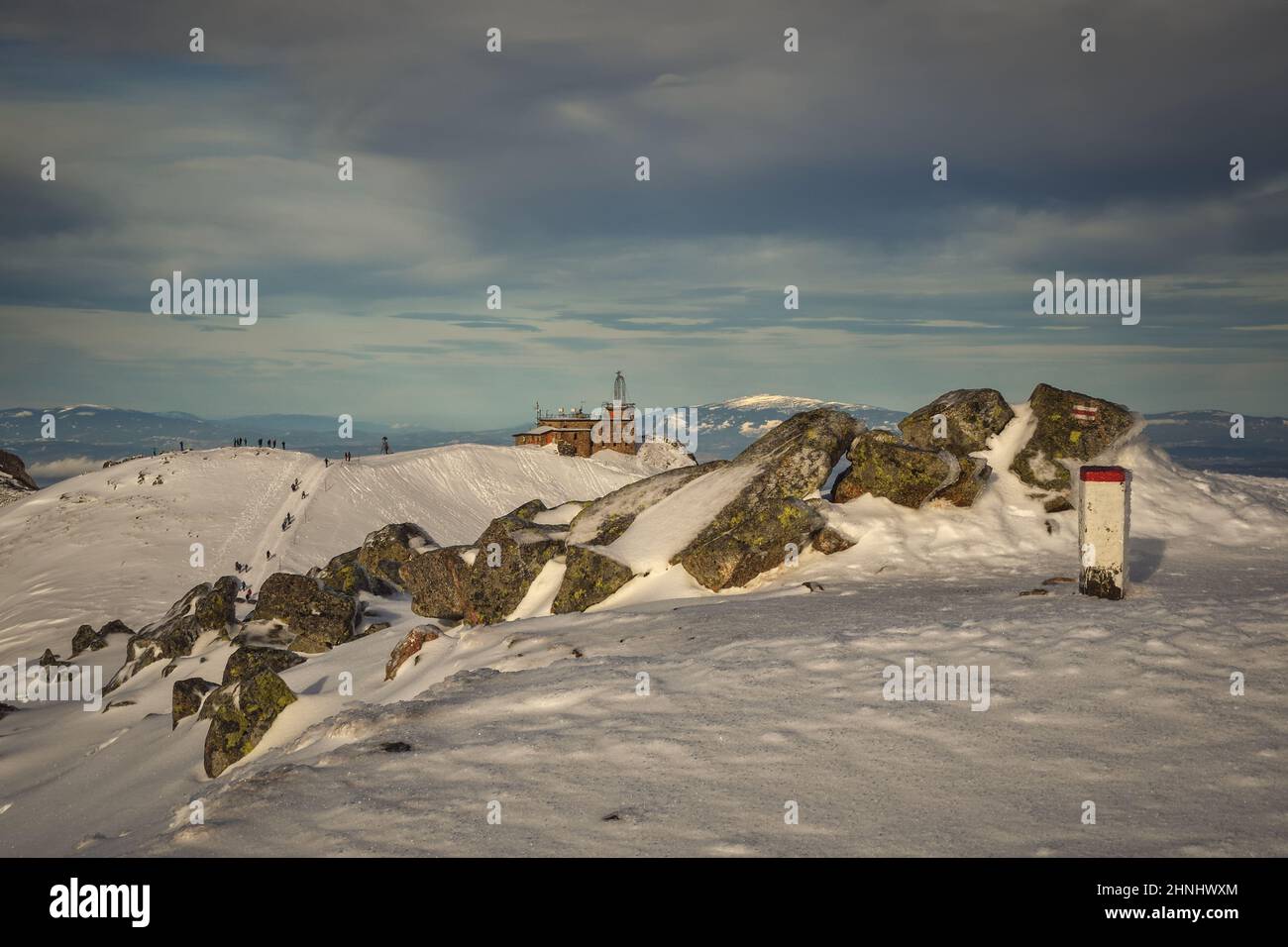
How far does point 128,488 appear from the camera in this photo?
218 ft

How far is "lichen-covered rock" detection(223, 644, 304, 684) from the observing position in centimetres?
1716

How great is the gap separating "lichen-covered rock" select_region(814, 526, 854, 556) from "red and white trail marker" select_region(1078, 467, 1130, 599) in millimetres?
5007

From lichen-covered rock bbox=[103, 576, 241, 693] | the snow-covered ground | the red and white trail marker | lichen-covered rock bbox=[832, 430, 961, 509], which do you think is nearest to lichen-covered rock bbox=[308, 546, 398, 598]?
lichen-covered rock bbox=[103, 576, 241, 693]

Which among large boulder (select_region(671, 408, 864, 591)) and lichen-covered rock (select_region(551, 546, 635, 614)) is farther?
lichen-covered rock (select_region(551, 546, 635, 614))

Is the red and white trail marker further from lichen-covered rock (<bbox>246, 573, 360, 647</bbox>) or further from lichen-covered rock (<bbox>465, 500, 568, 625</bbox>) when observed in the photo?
lichen-covered rock (<bbox>246, 573, 360, 647</bbox>)

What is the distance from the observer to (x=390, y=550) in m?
30.6

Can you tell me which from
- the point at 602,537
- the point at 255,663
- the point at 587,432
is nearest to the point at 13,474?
the point at 587,432

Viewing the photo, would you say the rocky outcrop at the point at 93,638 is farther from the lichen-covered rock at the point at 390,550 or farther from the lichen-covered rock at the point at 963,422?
the lichen-covered rock at the point at 963,422

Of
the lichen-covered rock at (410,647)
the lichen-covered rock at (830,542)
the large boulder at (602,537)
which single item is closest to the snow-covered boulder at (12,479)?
the large boulder at (602,537)

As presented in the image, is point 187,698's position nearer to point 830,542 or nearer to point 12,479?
point 830,542

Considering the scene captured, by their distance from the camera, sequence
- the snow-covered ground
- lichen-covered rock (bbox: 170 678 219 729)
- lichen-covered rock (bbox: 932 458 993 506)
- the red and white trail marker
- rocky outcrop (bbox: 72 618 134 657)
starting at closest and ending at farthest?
the snow-covered ground, the red and white trail marker, lichen-covered rock (bbox: 170 678 219 729), lichen-covered rock (bbox: 932 458 993 506), rocky outcrop (bbox: 72 618 134 657)
